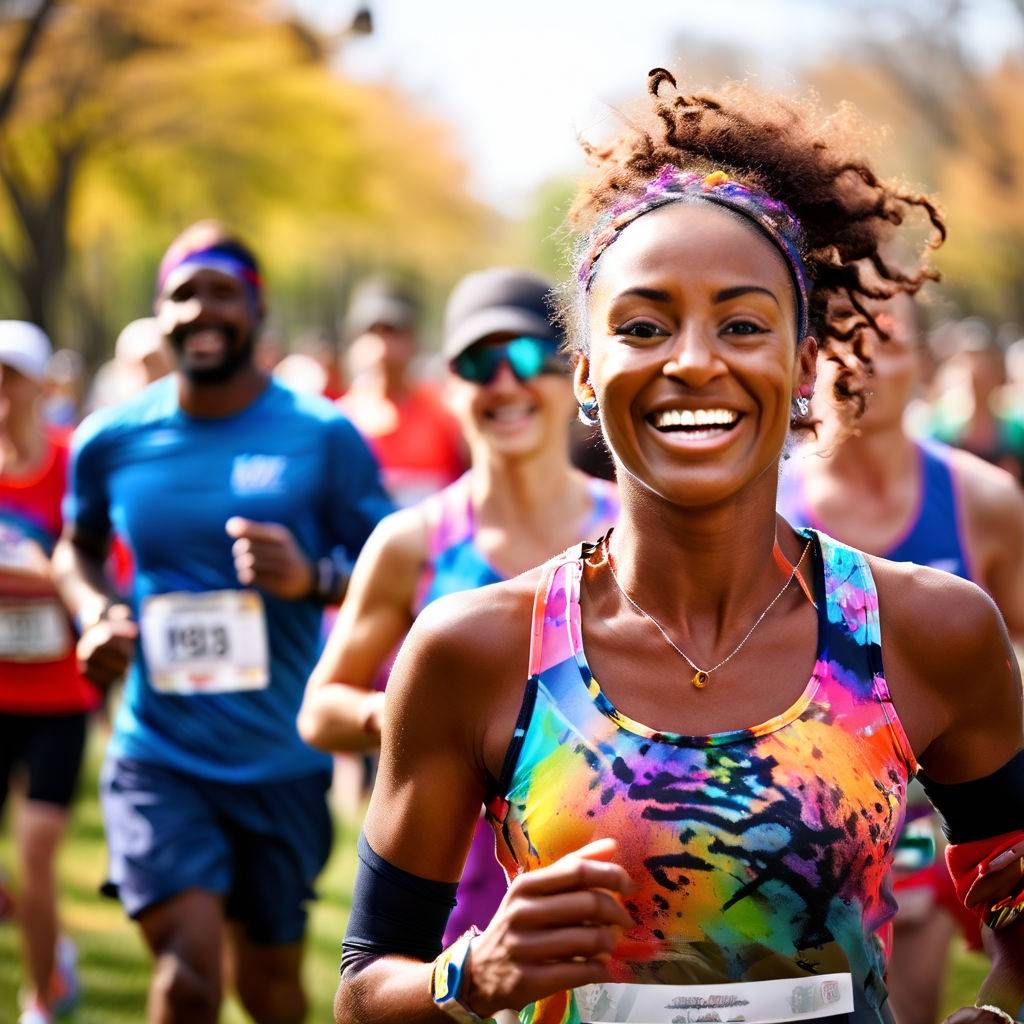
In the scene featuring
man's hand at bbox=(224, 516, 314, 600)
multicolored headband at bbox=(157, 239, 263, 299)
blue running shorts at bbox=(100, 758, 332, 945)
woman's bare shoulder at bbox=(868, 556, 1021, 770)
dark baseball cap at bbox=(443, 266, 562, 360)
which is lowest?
blue running shorts at bbox=(100, 758, 332, 945)

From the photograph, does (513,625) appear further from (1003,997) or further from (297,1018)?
(297,1018)

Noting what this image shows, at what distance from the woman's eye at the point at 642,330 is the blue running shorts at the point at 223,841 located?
9.83 ft

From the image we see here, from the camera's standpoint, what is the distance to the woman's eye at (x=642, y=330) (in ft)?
7.19

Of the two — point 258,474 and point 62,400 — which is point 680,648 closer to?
point 258,474

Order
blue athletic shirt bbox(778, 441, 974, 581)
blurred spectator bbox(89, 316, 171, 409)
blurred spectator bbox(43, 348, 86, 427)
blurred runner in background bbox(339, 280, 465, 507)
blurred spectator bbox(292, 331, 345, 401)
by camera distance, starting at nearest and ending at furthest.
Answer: blue athletic shirt bbox(778, 441, 974, 581), blurred spectator bbox(89, 316, 171, 409), blurred runner in background bbox(339, 280, 465, 507), blurred spectator bbox(292, 331, 345, 401), blurred spectator bbox(43, 348, 86, 427)

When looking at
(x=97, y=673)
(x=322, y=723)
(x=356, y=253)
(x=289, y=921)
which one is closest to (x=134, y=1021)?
(x=289, y=921)

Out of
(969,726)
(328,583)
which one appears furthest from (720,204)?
(328,583)

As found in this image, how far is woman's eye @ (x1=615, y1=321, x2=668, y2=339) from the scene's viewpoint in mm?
2191

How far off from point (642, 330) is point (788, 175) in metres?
0.38

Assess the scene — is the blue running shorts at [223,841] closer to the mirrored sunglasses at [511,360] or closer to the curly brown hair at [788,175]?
the mirrored sunglasses at [511,360]

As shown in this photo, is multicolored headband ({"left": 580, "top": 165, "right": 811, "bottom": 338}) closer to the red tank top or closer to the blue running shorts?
the blue running shorts

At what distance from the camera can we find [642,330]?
220cm

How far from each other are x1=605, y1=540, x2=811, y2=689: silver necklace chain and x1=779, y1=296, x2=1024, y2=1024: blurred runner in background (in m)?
2.00

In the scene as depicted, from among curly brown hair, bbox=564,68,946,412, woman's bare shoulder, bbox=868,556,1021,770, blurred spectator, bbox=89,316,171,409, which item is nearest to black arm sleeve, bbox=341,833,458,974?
woman's bare shoulder, bbox=868,556,1021,770
